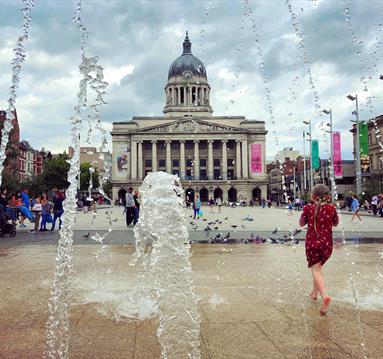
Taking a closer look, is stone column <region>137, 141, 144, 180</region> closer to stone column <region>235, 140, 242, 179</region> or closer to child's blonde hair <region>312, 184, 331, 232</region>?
stone column <region>235, 140, 242, 179</region>

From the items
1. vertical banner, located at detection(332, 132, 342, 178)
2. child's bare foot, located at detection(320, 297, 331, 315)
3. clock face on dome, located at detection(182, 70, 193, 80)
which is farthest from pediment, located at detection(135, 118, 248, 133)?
child's bare foot, located at detection(320, 297, 331, 315)

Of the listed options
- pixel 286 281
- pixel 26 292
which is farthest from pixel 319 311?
pixel 26 292

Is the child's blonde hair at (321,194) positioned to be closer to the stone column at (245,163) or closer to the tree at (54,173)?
the tree at (54,173)

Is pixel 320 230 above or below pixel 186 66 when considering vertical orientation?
below

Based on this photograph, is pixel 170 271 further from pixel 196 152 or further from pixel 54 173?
pixel 196 152

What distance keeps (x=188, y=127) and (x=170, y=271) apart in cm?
8866

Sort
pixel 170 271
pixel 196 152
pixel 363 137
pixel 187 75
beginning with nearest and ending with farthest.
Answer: pixel 170 271 → pixel 363 137 → pixel 196 152 → pixel 187 75

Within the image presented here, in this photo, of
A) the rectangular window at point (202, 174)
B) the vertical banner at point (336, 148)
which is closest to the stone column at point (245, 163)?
the rectangular window at point (202, 174)

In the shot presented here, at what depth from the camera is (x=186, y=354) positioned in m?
3.52

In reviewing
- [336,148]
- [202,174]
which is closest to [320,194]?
[336,148]

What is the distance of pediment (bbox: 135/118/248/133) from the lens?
92.8m

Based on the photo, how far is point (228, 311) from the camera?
500cm

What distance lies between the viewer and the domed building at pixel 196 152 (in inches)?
3597

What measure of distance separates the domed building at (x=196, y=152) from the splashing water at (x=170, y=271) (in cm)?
8414
